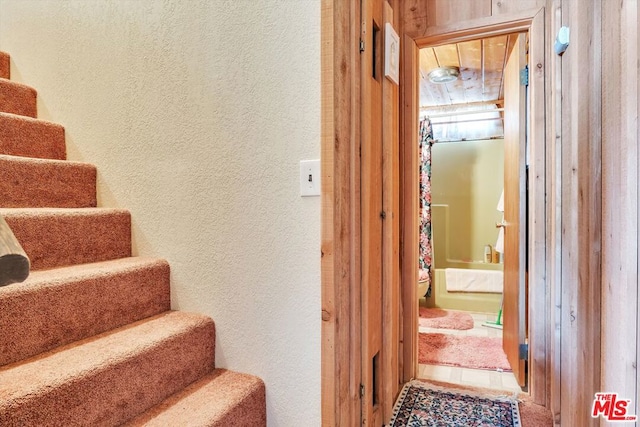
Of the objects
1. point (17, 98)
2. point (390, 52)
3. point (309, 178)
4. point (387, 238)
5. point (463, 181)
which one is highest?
point (390, 52)

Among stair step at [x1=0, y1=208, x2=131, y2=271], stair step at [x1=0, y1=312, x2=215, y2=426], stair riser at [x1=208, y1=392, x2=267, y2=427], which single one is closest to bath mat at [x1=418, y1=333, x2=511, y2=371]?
stair riser at [x1=208, y1=392, x2=267, y2=427]

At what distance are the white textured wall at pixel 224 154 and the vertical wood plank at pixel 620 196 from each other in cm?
93

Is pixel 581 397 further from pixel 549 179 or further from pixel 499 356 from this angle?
pixel 499 356

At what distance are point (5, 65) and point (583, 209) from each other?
310cm

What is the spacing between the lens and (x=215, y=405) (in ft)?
4.09

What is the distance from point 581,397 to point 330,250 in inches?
45.4

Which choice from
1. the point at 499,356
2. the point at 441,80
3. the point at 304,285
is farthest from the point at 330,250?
the point at 441,80

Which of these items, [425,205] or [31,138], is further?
[425,205]

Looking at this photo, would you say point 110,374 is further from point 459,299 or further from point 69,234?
point 459,299

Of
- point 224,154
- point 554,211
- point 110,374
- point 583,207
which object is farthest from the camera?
point 554,211

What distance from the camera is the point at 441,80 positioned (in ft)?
12.7

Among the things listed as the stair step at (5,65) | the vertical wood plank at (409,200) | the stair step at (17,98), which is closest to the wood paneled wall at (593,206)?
the vertical wood plank at (409,200)

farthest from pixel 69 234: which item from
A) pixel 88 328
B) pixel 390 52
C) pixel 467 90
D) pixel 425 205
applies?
pixel 467 90

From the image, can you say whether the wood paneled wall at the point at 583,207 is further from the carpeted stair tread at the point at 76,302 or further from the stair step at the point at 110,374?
the carpeted stair tread at the point at 76,302
